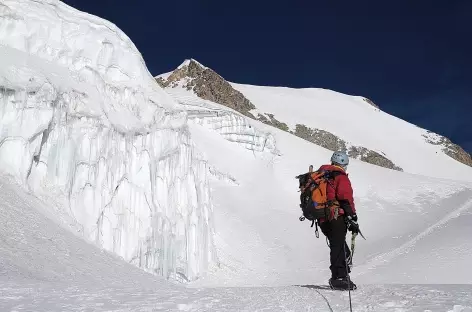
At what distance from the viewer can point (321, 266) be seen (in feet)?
74.0

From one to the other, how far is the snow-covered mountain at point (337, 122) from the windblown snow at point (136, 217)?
54843 millimetres

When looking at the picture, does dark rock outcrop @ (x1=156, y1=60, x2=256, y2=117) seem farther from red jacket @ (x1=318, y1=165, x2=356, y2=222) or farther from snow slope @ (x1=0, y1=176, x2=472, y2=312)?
red jacket @ (x1=318, y1=165, x2=356, y2=222)

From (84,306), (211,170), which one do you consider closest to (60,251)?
(84,306)

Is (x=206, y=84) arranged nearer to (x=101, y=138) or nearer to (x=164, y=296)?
(x=101, y=138)

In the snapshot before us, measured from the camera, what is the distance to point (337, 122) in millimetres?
107750

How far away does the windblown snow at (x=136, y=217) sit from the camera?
5.55 metres

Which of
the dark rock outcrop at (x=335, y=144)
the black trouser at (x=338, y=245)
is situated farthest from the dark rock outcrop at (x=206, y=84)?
the black trouser at (x=338, y=245)

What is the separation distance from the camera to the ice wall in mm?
14922

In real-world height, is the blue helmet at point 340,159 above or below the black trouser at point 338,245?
above

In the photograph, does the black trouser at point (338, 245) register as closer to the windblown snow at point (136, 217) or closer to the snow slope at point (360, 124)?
the windblown snow at point (136, 217)

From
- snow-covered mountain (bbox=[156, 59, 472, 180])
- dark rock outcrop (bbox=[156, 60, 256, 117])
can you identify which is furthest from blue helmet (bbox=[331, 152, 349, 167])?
dark rock outcrop (bbox=[156, 60, 256, 117])

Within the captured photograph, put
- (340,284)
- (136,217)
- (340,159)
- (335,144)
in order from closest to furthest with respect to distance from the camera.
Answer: (340,284)
(340,159)
(136,217)
(335,144)

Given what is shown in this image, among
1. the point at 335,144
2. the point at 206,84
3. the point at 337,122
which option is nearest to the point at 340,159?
the point at 206,84

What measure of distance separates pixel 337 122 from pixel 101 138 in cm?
9507
